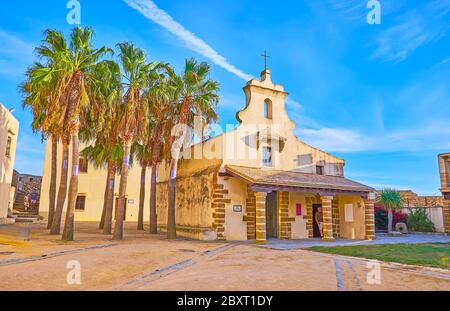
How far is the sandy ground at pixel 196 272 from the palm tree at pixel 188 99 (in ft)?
18.0

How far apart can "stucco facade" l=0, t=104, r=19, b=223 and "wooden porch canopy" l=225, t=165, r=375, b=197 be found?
15306 millimetres

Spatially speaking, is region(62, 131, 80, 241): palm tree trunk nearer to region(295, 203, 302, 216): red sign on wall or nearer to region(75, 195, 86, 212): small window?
region(295, 203, 302, 216): red sign on wall

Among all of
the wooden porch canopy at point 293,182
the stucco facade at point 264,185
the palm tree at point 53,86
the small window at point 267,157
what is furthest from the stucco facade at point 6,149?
the small window at point 267,157

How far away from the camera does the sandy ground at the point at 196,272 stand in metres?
6.52

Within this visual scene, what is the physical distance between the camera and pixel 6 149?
898 inches

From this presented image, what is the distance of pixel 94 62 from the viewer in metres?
15.2

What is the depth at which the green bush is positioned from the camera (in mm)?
26486

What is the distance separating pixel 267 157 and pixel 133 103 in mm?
8165

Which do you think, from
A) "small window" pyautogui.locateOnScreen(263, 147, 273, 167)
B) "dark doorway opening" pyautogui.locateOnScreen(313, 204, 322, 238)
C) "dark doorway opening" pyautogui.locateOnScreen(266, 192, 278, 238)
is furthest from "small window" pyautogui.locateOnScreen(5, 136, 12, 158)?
"dark doorway opening" pyautogui.locateOnScreen(313, 204, 322, 238)

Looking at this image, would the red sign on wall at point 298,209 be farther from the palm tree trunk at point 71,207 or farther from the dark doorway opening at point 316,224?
the palm tree trunk at point 71,207
